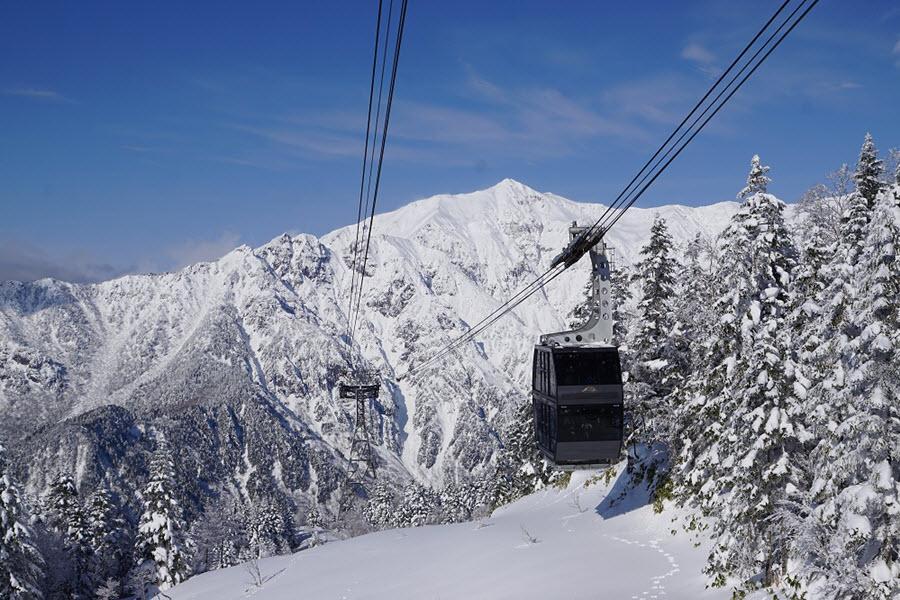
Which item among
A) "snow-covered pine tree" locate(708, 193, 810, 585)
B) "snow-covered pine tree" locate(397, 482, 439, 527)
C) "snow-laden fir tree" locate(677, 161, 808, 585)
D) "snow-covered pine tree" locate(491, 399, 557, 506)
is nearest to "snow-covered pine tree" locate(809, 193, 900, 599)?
"snow-laden fir tree" locate(677, 161, 808, 585)

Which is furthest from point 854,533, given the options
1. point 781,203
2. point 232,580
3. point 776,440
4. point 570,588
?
point 232,580

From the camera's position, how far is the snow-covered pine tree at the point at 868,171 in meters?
31.1

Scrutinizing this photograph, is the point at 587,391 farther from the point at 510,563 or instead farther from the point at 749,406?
the point at 510,563

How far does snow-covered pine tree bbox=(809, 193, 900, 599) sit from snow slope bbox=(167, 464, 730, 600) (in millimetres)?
Answer: 7405

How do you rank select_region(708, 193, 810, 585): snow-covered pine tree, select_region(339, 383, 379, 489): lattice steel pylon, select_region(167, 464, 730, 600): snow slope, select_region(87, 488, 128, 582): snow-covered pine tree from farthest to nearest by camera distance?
1. select_region(87, 488, 128, 582): snow-covered pine tree
2. select_region(339, 383, 379, 489): lattice steel pylon
3. select_region(167, 464, 730, 600): snow slope
4. select_region(708, 193, 810, 585): snow-covered pine tree

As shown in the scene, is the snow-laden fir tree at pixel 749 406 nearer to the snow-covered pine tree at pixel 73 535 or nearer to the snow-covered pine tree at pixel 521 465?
the snow-covered pine tree at pixel 521 465

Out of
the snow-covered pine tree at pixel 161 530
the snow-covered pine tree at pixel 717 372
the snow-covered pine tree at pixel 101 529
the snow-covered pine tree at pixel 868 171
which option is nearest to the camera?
the snow-covered pine tree at pixel 717 372

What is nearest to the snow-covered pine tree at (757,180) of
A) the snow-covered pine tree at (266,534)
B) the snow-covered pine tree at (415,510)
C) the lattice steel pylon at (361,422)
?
the lattice steel pylon at (361,422)

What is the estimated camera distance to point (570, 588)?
24.5 metres

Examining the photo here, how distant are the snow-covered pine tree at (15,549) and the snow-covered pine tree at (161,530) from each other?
502 inches

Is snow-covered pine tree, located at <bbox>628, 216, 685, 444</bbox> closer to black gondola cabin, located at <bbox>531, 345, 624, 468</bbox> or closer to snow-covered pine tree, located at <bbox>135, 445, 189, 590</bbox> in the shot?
black gondola cabin, located at <bbox>531, 345, 624, 468</bbox>

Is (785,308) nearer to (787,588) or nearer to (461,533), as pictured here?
(787,588)

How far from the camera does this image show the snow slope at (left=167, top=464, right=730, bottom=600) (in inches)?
975

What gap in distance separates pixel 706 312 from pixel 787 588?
491 inches
